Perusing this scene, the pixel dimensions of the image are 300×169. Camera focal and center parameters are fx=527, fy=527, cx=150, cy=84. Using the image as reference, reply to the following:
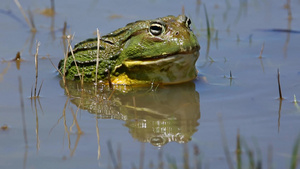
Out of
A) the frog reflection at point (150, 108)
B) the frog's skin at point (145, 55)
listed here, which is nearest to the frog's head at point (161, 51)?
the frog's skin at point (145, 55)

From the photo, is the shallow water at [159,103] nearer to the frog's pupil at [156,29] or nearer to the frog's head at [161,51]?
the frog's head at [161,51]

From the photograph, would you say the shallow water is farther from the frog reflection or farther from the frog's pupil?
the frog's pupil

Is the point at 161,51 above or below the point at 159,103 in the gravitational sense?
above

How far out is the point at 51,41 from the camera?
878 cm

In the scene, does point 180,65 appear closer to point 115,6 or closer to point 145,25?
point 145,25

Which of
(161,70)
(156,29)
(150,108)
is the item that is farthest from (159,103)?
(156,29)

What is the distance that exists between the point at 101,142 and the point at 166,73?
213cm

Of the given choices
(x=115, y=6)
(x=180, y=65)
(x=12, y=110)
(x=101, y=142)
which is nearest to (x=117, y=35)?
(x=180, y=65)

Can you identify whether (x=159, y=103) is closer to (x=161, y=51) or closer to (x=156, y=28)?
(x=161, y=51)

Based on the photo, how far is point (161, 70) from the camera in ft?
22.2

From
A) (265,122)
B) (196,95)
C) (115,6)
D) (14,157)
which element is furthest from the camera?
(115,6)

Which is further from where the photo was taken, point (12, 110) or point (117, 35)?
point (117, 35)

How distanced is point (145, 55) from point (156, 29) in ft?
1.17

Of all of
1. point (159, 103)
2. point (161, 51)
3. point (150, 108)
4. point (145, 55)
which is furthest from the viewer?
point (145, 55)
